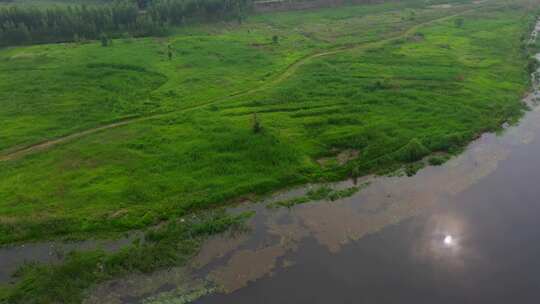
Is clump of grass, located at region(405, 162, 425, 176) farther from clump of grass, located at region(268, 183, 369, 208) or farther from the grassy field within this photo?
clump of grass, located at region(268, 183, 369, 208)

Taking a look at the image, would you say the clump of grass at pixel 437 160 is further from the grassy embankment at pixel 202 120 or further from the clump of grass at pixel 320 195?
the clump of grass at pixel 320 195

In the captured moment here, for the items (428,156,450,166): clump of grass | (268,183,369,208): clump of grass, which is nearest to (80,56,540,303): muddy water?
(268,183,369,208): clump of grass

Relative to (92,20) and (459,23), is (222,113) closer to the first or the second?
(92,20)

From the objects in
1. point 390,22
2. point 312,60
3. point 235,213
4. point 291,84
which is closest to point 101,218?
point 235,213

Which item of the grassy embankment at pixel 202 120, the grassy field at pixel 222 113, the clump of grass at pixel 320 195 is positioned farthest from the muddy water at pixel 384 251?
the grassy field at pixel 222 113

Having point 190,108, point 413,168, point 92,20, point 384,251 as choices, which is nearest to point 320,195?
point 384,251
